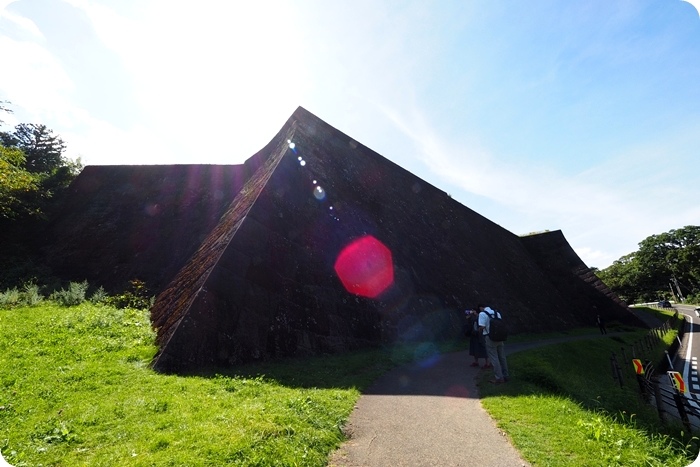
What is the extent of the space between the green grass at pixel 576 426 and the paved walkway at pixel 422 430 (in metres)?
0.37

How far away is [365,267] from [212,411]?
9706mm

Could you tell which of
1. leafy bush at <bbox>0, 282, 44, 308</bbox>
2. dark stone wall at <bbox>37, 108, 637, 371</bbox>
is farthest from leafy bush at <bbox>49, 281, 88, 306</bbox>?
dark stone wall at <bbox>37, 108, 637, 371</bbox>

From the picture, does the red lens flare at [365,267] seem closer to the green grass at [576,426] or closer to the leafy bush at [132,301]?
the green grass at [576,426]

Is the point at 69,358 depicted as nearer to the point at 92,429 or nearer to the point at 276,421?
the point at 92,429

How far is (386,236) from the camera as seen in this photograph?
1717 centimetres

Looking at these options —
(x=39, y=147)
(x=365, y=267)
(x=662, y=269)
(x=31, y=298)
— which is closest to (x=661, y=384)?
(x=365, y=267)

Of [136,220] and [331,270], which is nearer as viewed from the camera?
[331,270]

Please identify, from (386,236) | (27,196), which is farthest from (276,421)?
(27,196)

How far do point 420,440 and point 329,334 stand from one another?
591 cm

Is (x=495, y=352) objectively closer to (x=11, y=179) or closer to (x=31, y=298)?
(x=31, y=298)

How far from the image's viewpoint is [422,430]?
17.5 feet

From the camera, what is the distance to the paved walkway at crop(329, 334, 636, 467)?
4.38m

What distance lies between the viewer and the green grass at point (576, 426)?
4.46 meters

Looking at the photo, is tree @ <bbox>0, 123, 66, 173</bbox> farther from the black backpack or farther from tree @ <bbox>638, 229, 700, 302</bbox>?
tree @ <bbox>638, 229, 700, 302</bbox>
